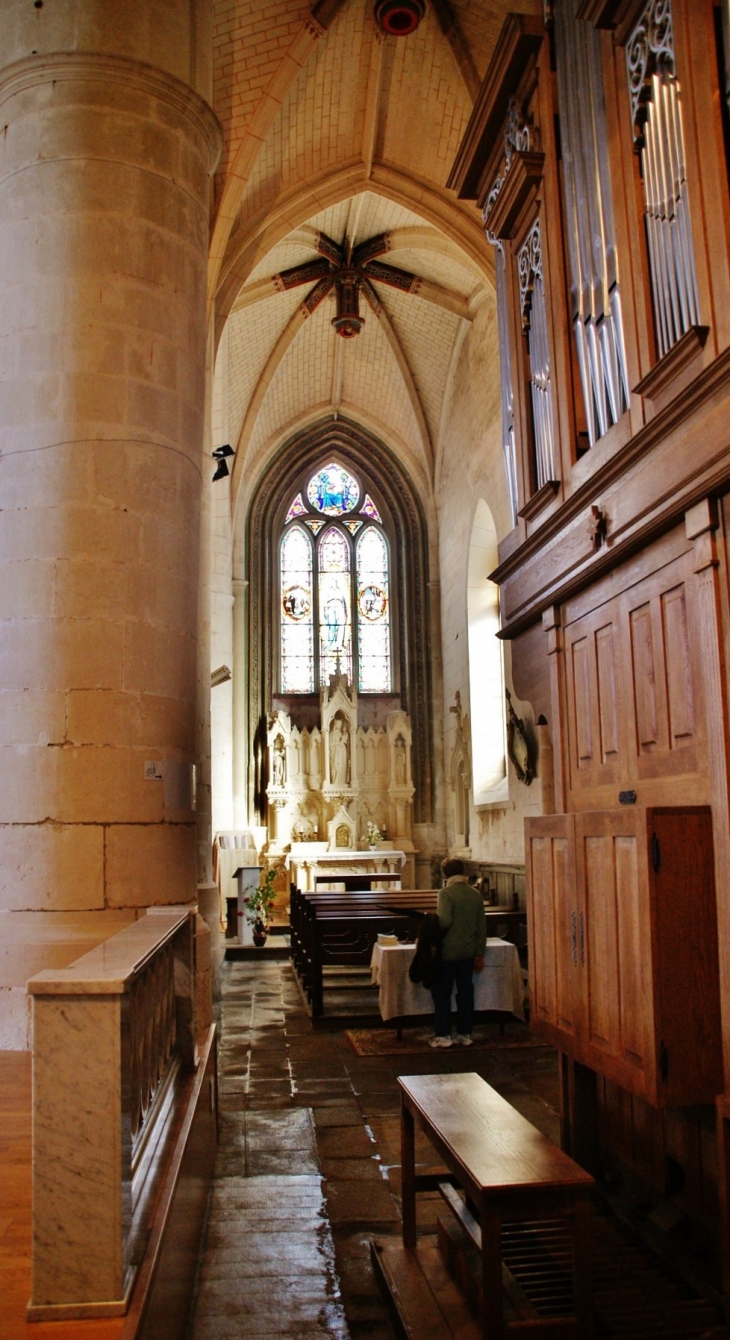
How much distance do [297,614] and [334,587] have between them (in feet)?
2.80

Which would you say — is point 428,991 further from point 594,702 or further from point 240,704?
point 240,704

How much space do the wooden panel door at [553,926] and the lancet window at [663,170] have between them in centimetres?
183

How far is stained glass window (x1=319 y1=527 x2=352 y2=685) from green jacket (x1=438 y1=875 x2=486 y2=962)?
10.6 metres

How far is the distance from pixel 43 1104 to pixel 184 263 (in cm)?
543

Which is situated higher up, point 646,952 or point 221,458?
point 221,458

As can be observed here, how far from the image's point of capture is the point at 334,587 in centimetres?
1805

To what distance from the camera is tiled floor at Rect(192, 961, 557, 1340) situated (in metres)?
3.14

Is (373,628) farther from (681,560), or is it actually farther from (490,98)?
(681,560)

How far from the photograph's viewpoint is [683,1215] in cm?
340

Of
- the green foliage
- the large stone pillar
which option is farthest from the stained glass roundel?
the large stone pillar

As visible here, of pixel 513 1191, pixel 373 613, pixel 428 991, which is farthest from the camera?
pixel 373 613

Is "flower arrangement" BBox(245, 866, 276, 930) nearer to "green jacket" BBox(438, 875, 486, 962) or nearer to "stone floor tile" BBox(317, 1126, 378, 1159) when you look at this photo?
"green jacket" BBox(438, 875, 486, 962)

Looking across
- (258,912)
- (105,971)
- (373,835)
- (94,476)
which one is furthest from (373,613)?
(105,971)

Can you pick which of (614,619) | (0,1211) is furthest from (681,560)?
(0,1211)
